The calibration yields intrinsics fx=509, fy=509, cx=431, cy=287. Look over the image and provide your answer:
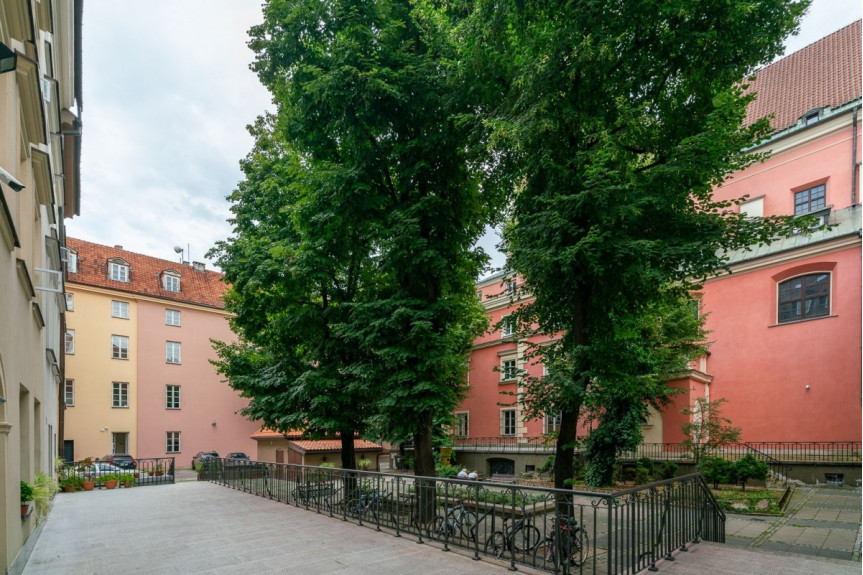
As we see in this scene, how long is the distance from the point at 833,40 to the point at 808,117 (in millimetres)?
6695

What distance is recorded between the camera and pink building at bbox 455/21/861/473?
1919 centimetres

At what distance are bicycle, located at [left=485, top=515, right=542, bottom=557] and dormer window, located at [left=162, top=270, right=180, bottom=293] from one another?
111 ft

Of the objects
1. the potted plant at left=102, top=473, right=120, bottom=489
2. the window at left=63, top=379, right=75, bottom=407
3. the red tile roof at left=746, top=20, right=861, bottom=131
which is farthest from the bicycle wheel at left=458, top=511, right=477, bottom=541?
the window at left=63, top=379, right=75, bottom=407

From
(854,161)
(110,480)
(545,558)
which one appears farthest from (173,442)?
(854,161)

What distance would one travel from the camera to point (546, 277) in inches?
348

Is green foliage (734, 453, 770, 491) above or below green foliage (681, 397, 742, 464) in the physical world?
below

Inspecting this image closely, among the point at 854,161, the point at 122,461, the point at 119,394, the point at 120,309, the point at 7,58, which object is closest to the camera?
the point at 7,58

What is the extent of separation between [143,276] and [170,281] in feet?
5.75

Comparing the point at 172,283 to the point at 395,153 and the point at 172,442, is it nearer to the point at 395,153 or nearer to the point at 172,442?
the point at 172,442

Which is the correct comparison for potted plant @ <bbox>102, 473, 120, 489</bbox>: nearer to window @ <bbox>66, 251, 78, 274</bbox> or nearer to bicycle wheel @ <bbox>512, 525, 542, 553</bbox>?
window @ <bbox>66, 251, 78, 274</bbox>

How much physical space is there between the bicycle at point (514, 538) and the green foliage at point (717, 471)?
478 inches

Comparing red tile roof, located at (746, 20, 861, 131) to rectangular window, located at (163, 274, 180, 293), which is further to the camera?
rectangular window, located at (163, 274, 180, 293)

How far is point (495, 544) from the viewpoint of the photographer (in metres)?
7.73

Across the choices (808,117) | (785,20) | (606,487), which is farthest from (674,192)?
(808,117)
